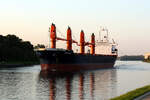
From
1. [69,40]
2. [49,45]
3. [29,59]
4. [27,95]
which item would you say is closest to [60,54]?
[49,45]

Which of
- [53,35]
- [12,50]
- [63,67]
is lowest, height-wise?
[63,67]

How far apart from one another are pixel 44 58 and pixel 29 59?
85652mm

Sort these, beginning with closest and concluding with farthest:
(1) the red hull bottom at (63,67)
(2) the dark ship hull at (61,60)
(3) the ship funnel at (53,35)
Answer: (1) the red hull bottom at (63,67)
(2) the dark ship hull at (61,60)
(3) the ship funnel at (53,35)

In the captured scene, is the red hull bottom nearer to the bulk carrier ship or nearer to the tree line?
the bulk carrier ship

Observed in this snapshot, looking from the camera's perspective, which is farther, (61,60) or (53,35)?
(53,35)

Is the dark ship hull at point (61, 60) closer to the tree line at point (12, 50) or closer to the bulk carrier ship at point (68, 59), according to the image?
the bulk carrier ship at point (68, 59)

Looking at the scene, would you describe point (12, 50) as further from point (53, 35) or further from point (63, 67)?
point (63, 67)

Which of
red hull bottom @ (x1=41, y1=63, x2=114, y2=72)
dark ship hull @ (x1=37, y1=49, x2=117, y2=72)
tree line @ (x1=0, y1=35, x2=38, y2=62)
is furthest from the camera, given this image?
tree line @ (x1=0, y1=35, x2=38, y2=62)

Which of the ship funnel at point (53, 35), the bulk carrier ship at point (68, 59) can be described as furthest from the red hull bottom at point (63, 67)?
the ship funnel at point (53, 35)

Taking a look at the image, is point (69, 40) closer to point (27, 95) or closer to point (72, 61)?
point (72, 61)

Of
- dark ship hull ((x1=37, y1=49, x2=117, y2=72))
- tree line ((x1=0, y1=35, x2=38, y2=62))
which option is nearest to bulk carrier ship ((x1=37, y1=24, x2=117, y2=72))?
dark ship hull ((x1=37, y1=49, x2=117, y2=72))

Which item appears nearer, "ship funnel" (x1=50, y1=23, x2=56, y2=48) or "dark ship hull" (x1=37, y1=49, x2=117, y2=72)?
"dark ship hull" (x1=37, y1=49, x2=117, y2=72)

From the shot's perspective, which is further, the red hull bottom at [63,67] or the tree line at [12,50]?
the tree line at [12,50]

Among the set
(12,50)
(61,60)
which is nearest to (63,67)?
(61,60)
